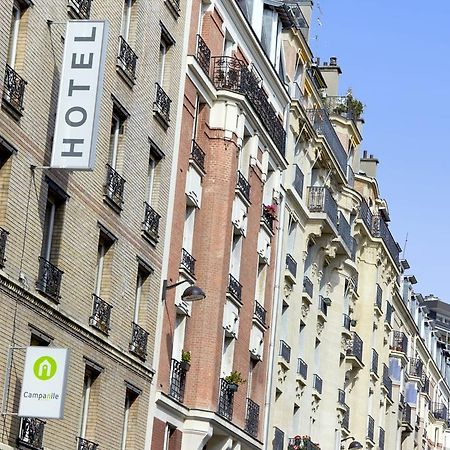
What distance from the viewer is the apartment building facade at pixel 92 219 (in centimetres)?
2823

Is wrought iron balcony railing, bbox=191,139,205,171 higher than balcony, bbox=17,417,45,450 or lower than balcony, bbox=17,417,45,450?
higher

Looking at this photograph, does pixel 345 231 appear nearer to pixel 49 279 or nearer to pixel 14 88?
pixel 49 279

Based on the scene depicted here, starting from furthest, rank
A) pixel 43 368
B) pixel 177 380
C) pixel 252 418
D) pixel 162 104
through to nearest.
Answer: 1. pixel 252 418
2. pixel 177 380
3. pixel 162 104
4. pixel 43 368

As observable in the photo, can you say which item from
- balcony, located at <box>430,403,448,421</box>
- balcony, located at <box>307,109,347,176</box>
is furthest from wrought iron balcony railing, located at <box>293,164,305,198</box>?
balcony, located at <box>430,403,448,421</box>

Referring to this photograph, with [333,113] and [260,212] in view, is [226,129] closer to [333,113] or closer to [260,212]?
[260,212]

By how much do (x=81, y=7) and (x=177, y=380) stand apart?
12074mm

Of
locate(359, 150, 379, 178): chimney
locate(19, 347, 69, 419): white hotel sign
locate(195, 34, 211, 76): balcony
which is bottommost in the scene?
locate(19, 347, 69, 419): white hotel sign

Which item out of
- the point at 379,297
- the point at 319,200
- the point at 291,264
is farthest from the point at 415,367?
the point at 291,264

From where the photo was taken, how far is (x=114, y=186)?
3375 cm

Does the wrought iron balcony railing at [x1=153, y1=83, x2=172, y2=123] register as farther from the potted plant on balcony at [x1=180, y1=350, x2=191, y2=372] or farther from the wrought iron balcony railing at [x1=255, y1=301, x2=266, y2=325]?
the wrought iron balcony railing at [x1=255, y1=301, x2=266, y2=325]

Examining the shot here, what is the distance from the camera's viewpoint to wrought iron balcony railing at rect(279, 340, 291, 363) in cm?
5172

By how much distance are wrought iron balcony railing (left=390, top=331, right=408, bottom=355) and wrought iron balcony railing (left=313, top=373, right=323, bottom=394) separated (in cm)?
1944

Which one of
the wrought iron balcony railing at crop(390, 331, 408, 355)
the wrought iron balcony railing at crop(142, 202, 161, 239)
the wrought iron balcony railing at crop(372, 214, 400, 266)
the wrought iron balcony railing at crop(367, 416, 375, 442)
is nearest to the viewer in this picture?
the wrought iron balcony railing at crop(142, 202, 161, 239)

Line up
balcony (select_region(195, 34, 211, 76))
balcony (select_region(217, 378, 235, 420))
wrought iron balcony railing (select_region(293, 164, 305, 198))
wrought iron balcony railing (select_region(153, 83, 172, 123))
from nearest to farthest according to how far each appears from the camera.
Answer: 1. wrought iron balcony railing (select_region(153, 83, 172, 123))
2. balcony (select_region(195, 34, 211, 76))
3. balcony (select_region(217, 378, 235, 420))
4. wrought iron balcony railing (select_region(293, 164, 305, 198))
